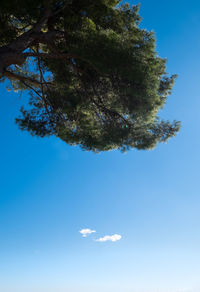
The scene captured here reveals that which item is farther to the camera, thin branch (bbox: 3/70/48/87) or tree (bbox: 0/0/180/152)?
thin branch (bbox: 3/70/48/87)

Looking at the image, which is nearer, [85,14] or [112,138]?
[85,14]

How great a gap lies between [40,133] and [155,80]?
394 cm

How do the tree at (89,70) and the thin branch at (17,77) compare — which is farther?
the thin branch at (17,77)

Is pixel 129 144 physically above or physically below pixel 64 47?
below

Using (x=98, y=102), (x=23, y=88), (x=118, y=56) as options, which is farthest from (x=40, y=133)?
(x=118, y=56)

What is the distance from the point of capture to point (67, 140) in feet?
22.6

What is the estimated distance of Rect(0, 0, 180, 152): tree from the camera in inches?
179

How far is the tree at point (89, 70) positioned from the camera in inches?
179

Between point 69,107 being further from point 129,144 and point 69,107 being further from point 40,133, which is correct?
point 129,144

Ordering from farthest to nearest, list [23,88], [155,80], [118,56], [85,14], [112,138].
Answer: [23,88], [112,138], [85,14], [155,80], [118,56]

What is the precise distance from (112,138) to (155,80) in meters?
2.16

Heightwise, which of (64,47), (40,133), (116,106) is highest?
(64,47)

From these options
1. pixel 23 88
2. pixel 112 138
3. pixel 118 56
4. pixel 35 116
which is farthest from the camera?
pixel 23 88

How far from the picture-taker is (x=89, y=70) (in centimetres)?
565
